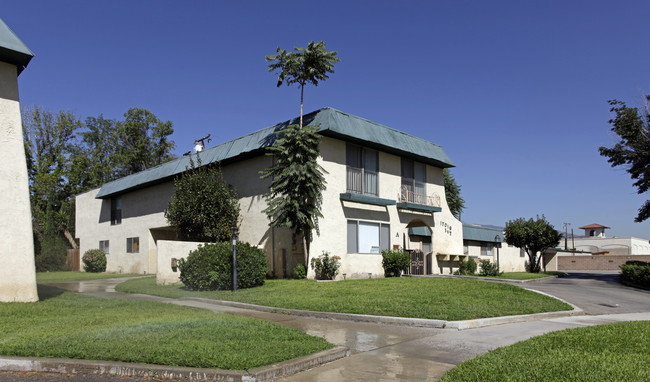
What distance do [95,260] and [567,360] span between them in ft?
114

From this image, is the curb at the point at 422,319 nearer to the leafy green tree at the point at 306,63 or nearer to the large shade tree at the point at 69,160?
→ the leafy green tree at the point at 306,63

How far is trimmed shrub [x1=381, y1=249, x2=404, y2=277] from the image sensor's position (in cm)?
2245

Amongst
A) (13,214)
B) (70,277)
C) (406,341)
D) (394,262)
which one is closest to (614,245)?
(394,262)

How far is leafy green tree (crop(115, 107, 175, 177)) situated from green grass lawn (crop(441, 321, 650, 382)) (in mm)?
52722

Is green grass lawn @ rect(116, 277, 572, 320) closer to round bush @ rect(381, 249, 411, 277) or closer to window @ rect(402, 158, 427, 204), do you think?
round bush @ rect(381, 249, 411, 277)

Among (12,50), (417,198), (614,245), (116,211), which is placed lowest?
(614,245)

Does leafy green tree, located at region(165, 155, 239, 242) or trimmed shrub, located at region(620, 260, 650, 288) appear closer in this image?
trimmed shrub, located at region(620, 260, 650, 288)

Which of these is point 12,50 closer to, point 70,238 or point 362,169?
point 362,169

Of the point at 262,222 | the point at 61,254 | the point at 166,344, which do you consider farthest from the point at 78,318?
the point at 61,254

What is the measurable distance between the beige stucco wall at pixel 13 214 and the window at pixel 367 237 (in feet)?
42.8

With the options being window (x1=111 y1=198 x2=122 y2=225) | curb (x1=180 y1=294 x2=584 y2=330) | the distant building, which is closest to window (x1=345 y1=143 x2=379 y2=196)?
curb (x1=180 y1=294 x2=584 y2=330)

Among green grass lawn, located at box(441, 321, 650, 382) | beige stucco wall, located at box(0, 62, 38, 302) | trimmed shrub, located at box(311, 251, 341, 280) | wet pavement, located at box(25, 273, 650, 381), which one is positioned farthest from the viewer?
trimmed shrub, located at box(311, 251, 341, 280)

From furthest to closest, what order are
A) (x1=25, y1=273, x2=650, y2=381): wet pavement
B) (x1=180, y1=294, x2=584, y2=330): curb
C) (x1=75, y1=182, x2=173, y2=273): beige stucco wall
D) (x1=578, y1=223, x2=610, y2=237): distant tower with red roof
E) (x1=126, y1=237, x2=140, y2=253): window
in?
(x1=578, y1=223, x2=610, y2=237): distant tower with red roof, (x1=126, y1=237, x2=140, y2=253): window, (x1=75, y1=182, x2=173, y2=273): beige stucco wall, (x1=180, y1=294, x2=584, y2=330): curb, (x1=25, y1=273, x2=650, y2=381): wet pavement

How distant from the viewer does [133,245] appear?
105 ft
